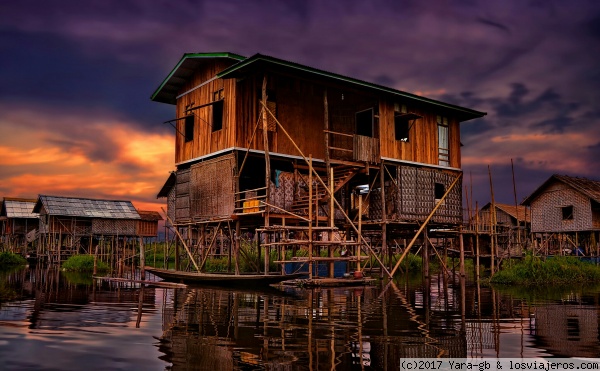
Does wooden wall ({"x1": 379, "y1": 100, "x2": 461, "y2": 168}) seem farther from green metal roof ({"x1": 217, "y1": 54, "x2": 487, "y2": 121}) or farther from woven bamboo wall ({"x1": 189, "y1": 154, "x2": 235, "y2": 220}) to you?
woven bamboo wall ({"x1": 189, "y1": 154, "x2": 235, "y2": 220})

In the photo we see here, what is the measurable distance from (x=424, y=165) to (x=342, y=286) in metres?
8.58

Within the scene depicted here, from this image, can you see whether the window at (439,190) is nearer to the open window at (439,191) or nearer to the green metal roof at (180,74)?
the open window at (439,191)

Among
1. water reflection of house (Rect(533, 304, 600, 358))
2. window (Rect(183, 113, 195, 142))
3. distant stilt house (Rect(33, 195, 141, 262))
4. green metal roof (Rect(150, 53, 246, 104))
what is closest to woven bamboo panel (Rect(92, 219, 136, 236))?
distant stilt house (Rect(33, 195, 141, 262))

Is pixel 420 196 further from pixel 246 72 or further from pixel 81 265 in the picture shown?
pixel 81 265

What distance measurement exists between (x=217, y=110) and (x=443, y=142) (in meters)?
10.3

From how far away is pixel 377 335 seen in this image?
27.2 ft

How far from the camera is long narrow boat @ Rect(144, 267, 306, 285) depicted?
16.8 m

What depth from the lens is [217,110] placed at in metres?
22.1

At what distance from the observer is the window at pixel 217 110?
21.0m

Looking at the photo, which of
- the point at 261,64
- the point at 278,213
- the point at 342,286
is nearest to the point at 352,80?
the point at 261,64

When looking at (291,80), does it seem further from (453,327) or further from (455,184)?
(453,327)

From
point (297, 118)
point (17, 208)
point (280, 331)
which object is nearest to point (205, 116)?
point (297, 118)

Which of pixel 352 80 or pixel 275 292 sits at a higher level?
pixel 352 80

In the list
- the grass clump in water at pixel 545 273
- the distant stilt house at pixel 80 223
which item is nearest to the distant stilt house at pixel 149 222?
the distant stilt house at pixel 80 223
